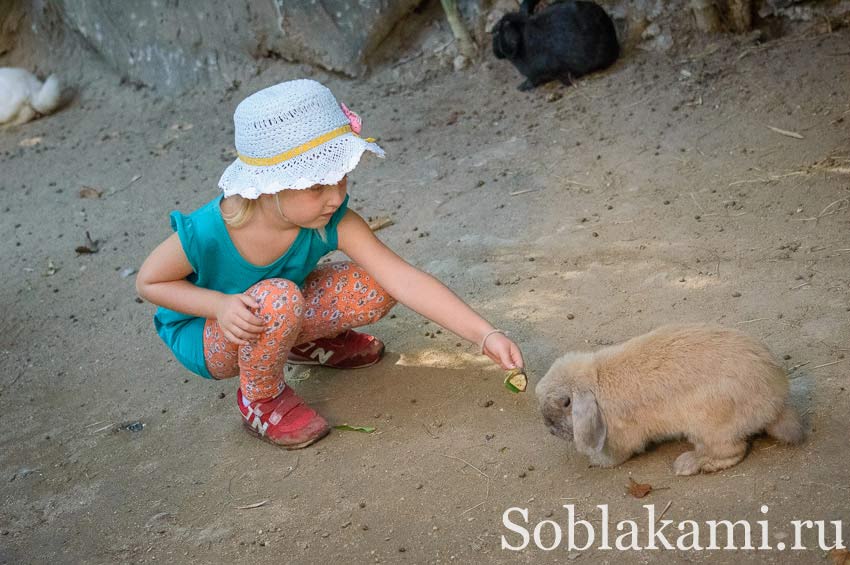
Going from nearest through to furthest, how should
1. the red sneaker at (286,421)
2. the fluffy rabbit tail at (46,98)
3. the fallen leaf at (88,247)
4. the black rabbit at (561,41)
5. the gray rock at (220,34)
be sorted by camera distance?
the red sneaker at (286,421) < the fallen leaf at (88,247) < the black rabbit at (561,41) < the gray rock at (220,34) < the fluffy rabbit tail at (46,98)

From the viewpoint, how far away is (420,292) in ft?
10.6

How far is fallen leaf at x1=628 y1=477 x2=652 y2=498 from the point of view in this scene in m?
2.72

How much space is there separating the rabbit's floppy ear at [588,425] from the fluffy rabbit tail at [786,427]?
473 mm

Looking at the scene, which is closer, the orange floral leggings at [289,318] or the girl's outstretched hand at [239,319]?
the girl's outstretched hand at [239,319]

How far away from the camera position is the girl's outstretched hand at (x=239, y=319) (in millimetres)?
3041

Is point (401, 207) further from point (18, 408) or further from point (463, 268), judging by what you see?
point (18, 408)

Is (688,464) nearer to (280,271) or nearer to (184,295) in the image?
(280,271)

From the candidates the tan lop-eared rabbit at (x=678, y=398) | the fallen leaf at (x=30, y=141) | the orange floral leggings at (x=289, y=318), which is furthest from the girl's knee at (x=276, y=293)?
the fallen leaf at (x=30, y=141)

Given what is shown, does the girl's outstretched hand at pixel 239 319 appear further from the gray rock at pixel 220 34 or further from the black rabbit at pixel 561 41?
the gray rock at pixel 220 34

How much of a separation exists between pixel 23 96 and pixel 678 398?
6899mm

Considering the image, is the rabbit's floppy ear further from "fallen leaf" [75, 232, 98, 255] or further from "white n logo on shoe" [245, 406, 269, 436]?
"fallen leaf" [75, 232, 98, 255]

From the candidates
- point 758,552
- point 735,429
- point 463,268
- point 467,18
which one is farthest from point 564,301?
point 467,18

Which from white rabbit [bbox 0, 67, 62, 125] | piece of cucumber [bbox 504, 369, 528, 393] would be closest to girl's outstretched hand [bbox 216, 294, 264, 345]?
piece of cucumber [bbox 504, 369, 528, 393]

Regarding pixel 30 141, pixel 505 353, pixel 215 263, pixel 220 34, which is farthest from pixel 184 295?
pixel 30 141
